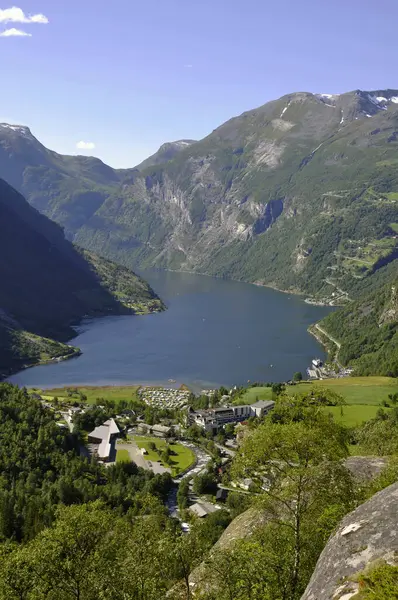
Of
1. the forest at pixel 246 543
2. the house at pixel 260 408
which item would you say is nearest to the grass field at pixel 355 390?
the house at pixel 260 408

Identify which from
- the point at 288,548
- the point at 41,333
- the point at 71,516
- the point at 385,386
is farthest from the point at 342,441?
the point at 41,333

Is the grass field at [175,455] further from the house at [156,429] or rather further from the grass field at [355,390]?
the grass field at [355,390]

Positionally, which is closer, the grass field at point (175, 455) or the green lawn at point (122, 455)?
the grass field at point (175, 455)

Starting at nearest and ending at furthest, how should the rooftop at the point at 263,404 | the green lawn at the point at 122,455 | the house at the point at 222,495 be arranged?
the house at the point at 222,495
the green lawn at the point at 122,455
the rooftop at the point at 263,404

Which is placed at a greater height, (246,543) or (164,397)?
(246,543)

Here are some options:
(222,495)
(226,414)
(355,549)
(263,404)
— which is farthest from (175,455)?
(355,549)

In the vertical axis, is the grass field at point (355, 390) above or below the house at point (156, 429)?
above

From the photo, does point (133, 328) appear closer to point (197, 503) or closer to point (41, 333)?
point (41, 333)

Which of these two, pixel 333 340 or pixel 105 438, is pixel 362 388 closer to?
pixel 105 438

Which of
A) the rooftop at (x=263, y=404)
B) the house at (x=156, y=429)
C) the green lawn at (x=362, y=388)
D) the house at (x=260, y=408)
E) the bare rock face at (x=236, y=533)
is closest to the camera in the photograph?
the bare rock face at (x=236, y=533)
